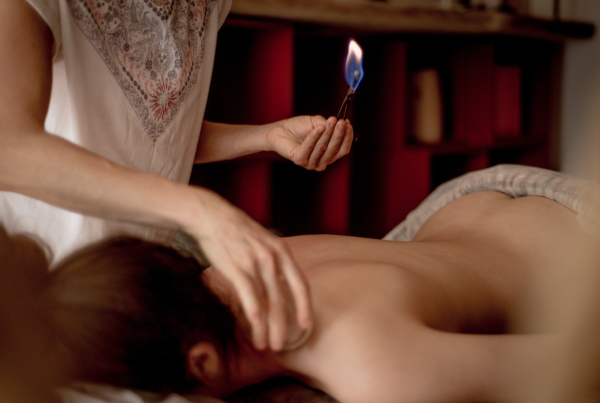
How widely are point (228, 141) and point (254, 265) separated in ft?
2.40

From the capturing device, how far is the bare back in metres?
0.64

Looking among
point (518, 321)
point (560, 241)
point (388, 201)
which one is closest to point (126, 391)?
point (518, 321)

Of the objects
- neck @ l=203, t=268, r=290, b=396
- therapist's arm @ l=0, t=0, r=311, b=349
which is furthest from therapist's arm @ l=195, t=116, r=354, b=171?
therapist's arm @ l=0, t=0, r=311, b=349

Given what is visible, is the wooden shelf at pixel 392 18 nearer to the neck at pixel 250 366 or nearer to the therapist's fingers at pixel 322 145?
the therapist's fingers at pixel 322 145

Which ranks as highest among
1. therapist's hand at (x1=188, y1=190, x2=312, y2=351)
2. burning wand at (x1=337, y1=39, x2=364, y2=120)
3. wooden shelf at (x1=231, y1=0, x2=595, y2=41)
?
wooden shelf at (x1=231, y1=0, x2=595, y2=41)

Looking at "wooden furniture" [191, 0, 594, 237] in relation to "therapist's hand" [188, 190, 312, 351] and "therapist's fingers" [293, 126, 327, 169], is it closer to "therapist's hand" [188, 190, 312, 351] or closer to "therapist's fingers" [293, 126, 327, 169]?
"therapist's fingers" [293, 126, 327, 169]

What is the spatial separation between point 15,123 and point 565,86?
2.72m

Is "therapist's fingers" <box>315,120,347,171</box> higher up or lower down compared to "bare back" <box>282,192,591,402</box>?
higher up

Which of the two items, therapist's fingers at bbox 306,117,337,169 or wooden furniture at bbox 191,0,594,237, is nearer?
Answer: therapist's fingers at bbox 306,117,337,169

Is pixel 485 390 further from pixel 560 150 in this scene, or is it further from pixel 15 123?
pixel 560 150

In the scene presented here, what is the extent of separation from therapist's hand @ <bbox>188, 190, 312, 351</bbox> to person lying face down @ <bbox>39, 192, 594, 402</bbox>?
13 cm

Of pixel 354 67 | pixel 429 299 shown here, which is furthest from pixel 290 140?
pixel 429 299

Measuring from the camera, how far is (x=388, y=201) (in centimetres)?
222

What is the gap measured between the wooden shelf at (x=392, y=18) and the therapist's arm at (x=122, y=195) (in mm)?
959
